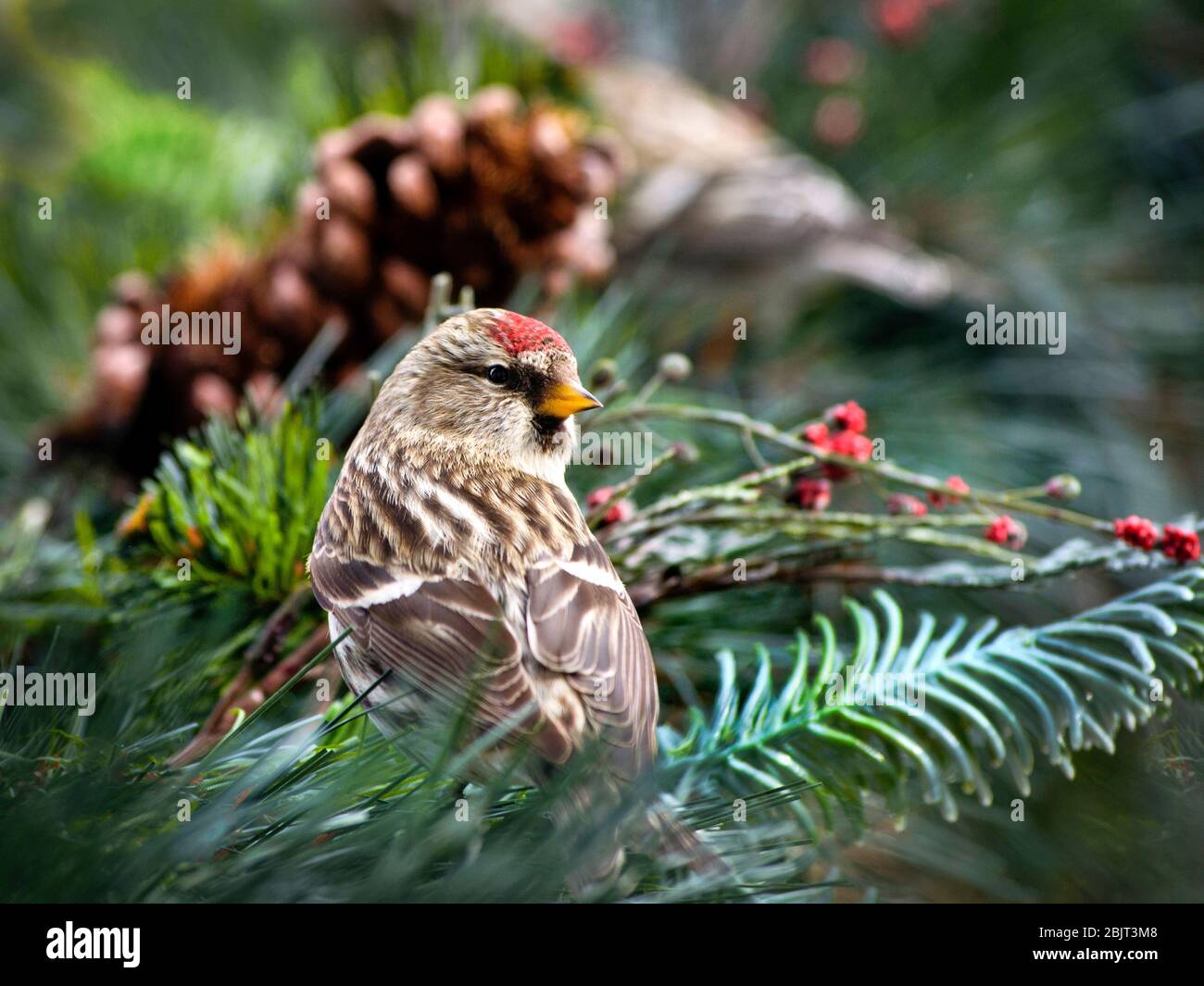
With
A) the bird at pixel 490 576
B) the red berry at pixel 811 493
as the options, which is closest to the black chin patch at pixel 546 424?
the bird at pixel 490 576

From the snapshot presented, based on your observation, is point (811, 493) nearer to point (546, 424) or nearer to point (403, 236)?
point (546, 424)

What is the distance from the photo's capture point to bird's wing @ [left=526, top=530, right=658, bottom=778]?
0.52 m

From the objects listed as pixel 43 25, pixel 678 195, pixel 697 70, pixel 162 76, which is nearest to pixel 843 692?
pixel 678 195

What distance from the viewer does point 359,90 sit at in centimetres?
117

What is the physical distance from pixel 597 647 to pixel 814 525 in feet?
0.51

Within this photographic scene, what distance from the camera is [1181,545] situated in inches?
23.0

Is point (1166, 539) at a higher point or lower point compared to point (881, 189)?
lower

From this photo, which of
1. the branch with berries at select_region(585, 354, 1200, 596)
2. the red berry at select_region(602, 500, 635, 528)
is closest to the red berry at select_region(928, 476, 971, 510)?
the branch with berries at select_region(585, 354, 1200, 596)

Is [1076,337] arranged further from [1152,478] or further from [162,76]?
[162,76]

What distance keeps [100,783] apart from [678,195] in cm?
82

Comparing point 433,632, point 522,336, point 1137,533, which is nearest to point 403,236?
point 522,336

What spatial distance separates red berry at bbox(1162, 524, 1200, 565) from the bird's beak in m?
0.29

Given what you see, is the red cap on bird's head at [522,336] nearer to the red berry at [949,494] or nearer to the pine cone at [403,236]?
the red berry at [949,494]

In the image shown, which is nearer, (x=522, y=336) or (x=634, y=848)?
(x=634, y=848)
